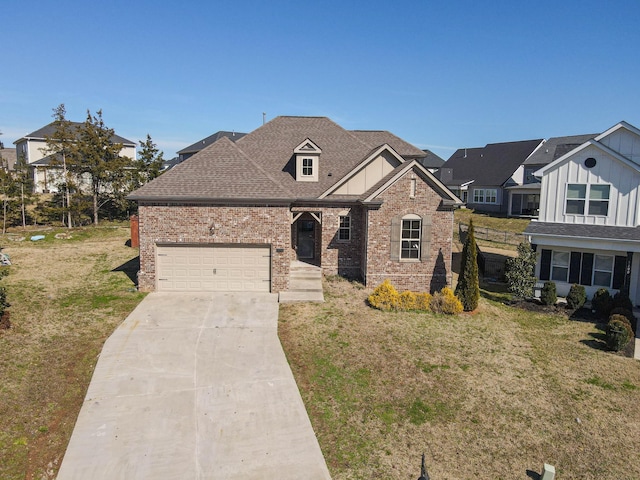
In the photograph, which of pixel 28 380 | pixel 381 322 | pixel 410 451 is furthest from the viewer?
A: pixel 381 322

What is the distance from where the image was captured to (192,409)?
9.79 m

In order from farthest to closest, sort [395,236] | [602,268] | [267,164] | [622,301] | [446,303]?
1. [267,164]
2. [395,236]
3. [602,268]
4. [446,303]
5. [622,301]

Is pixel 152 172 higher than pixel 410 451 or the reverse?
higher

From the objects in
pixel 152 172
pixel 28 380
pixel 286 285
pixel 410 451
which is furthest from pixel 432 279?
pixel 152 172

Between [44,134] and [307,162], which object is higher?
[44,134]

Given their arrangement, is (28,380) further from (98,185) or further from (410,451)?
(98,185)

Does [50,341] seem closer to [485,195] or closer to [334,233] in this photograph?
[334,233]

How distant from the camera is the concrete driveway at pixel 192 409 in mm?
7996

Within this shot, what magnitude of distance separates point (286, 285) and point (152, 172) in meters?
25.6

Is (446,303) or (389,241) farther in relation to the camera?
(389,241)

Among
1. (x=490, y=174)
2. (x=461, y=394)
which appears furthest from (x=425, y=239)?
(x=490, y=174)

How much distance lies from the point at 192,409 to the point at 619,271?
17.7 metres

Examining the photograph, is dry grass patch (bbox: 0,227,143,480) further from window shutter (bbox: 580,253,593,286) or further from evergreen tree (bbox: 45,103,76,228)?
window shutter (bbox: 580,253,593,286)

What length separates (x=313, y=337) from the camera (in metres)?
14.0
